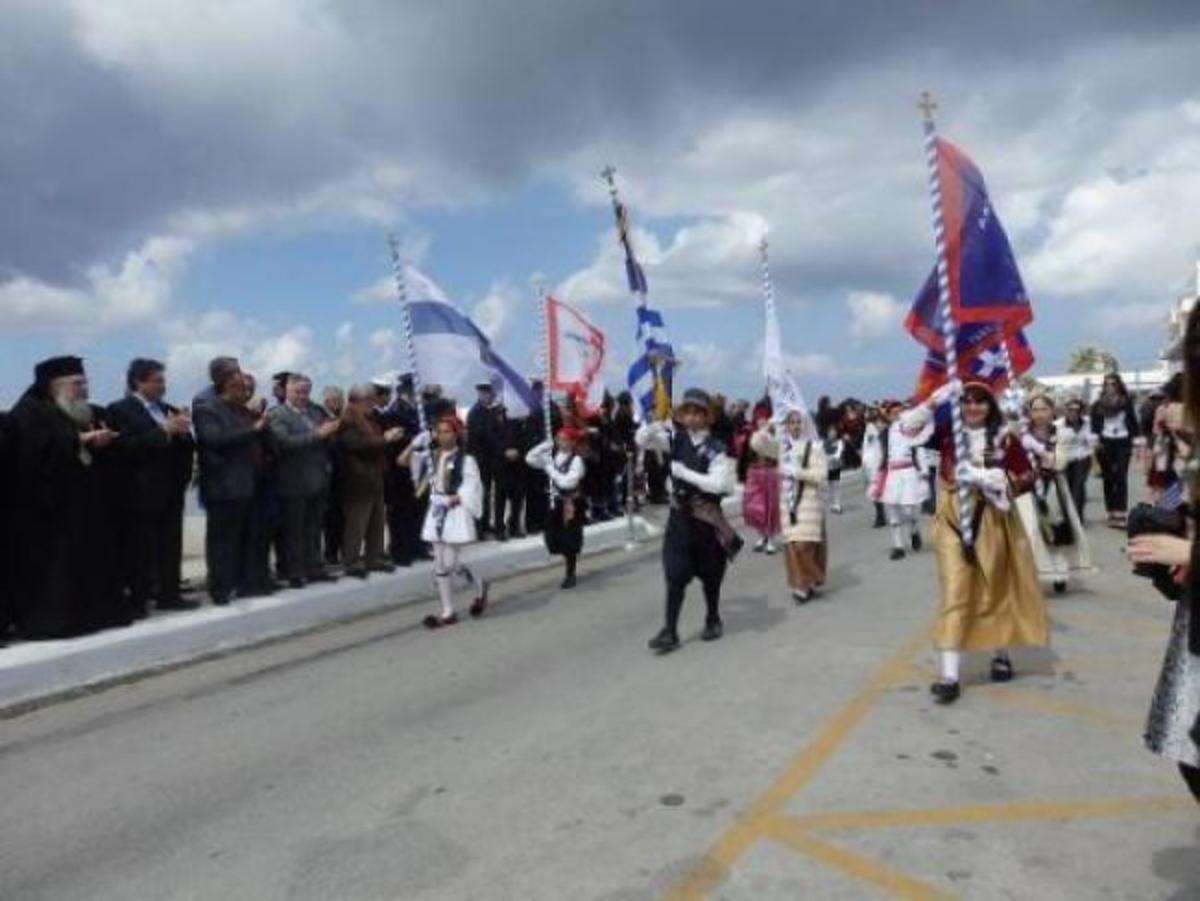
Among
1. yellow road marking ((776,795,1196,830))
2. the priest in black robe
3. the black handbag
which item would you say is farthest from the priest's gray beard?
the black handbag

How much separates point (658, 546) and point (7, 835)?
36.0 ft

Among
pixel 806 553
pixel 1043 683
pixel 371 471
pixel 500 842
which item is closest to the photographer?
pixel 500 842

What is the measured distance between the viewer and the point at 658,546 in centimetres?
1572

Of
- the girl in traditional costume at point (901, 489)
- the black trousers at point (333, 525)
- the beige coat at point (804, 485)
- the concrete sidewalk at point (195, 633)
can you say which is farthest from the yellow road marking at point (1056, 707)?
the black trousers at point (333, 525)

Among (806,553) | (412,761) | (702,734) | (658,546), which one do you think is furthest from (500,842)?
(658,546)

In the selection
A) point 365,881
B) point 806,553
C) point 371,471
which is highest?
point 371,471

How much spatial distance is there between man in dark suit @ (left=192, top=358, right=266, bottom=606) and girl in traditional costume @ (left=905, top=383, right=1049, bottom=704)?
17.5 ft

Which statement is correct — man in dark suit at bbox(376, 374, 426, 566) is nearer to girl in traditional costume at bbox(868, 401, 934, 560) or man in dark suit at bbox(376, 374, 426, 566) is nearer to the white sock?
girl in traditional costume at bbox(868, 401, 934, 560)

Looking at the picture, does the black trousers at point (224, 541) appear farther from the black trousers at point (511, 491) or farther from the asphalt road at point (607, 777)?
the black trousers at point (511, 491)

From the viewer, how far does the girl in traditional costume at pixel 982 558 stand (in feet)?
23.4

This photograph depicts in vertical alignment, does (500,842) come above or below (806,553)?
below

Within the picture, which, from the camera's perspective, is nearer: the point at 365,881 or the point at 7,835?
the point at 365,881

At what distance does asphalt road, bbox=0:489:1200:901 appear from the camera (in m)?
4.50

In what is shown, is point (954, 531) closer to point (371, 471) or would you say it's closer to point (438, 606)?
point (438, 606)
